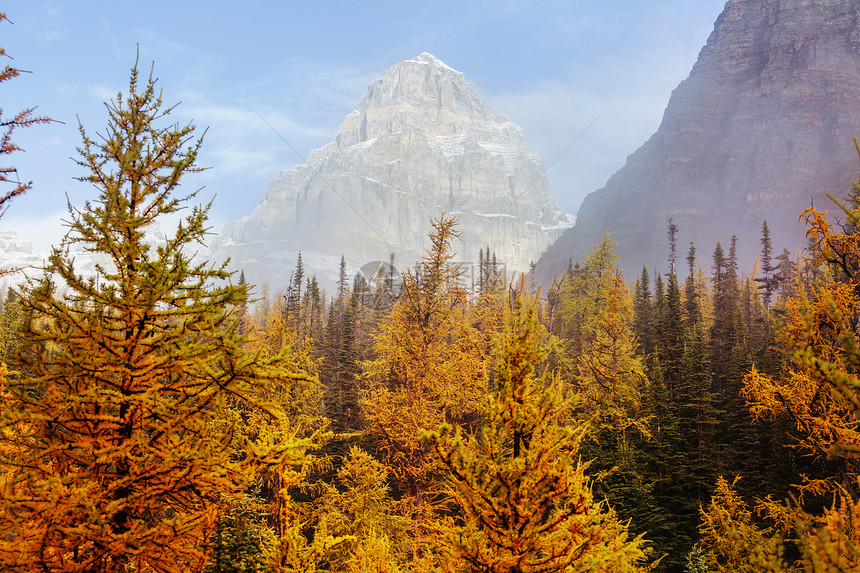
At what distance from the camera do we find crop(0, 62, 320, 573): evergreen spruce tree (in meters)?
5.22

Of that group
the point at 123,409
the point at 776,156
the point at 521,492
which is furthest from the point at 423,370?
the point at 776,156

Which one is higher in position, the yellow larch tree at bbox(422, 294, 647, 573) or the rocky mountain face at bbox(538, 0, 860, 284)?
the rocky mountain face at bbox(538, 0, 860, 284)

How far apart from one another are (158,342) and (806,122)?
244 m

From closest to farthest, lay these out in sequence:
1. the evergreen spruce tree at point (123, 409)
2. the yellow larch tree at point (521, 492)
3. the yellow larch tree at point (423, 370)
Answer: the evergreen spruce tree at point (123, 409)
the yellow larch tree at point (521, 492)
the yellow larch tree at point (423, 370)

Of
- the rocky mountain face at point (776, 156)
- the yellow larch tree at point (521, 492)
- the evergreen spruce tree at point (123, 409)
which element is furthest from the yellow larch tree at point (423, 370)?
the rocky mountain face at point (776, 156)

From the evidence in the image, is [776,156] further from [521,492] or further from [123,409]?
[123,409]

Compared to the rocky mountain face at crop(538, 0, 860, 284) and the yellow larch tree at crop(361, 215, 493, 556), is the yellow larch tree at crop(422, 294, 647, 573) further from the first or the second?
the rocky mountain face at crop(538, 0, 860, 284)

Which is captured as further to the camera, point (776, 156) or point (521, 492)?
point (776, 156)

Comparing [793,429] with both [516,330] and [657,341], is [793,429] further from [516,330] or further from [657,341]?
[516,330]

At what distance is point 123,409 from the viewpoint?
6145 millimetres

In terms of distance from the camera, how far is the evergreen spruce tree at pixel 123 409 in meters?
5.22

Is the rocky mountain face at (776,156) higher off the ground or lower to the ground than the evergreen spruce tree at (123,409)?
higher

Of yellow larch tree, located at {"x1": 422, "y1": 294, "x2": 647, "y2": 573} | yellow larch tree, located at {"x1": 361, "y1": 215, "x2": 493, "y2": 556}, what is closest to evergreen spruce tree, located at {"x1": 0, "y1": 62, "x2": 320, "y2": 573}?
yellow larch tree, located at {"x1": 422, "y1": 294, "x2": 647, "y2": 573}

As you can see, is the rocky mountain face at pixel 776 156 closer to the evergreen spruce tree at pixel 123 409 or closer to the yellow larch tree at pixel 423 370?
the yellow larch tree at pixel 423 370
